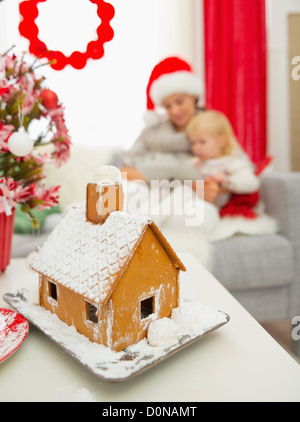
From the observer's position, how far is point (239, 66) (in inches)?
92.8

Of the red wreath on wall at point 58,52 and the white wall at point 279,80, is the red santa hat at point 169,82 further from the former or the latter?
the red wreath on wall at point 58,52

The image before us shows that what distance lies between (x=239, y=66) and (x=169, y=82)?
0.71 meters

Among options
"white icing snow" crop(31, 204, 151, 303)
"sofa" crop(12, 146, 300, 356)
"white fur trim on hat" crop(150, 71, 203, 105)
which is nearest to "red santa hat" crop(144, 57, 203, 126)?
"white fur trim on hat" crop(150, 71, 203, 105)

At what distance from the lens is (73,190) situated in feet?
5.38

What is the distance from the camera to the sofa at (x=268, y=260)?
4.54 ft

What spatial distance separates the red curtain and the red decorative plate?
80.5 inches

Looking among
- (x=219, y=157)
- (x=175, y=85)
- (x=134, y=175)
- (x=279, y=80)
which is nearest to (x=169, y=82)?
(x=175, y=85)

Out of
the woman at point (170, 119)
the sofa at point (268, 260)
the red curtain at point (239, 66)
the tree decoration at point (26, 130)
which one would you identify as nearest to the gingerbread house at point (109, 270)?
the tree decoration at point (26, 130)

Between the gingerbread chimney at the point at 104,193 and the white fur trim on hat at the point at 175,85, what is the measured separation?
140 cm

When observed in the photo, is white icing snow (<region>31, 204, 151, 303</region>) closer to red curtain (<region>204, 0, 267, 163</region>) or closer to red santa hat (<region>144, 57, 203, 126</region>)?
red santa hat (<region>144, 57, 203, 126</region>)

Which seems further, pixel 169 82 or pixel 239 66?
pixel 239 66

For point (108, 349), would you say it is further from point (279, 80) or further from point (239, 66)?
point (279, 80)
